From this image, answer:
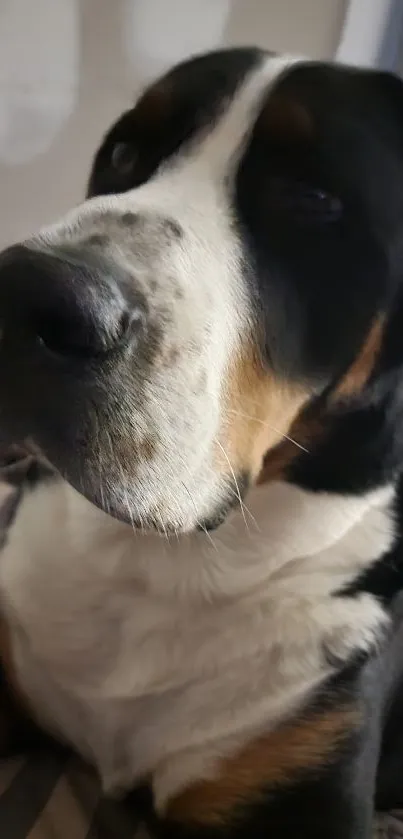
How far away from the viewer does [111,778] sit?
1143mm

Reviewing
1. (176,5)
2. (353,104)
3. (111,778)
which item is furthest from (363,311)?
(176,5)

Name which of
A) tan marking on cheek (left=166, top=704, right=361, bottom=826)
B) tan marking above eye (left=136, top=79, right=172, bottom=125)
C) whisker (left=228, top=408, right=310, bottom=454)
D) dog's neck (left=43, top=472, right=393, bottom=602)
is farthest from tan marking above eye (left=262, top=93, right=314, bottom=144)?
tan marking on cheek (left=166, top=704, right=361, bottom=826)

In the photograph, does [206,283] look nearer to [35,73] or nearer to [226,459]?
[226,459]

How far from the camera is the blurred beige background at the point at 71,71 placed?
1.81m

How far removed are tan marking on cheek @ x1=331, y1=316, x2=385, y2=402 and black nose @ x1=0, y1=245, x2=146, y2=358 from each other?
35 cm

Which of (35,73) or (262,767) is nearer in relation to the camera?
(262,767)

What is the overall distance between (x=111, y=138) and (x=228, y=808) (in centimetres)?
75

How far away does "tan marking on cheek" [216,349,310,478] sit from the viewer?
92cm

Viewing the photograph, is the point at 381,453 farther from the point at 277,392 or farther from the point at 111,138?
the point at 111,138

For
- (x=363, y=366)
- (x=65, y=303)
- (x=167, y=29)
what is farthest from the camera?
(x=167, y=29)

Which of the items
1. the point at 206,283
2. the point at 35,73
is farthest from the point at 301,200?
the point at 35,73

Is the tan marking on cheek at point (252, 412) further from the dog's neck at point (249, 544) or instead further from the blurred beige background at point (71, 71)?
the blurred beige background at point (71, 71)

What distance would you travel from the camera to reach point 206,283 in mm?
873

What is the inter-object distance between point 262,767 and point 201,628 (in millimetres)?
162
